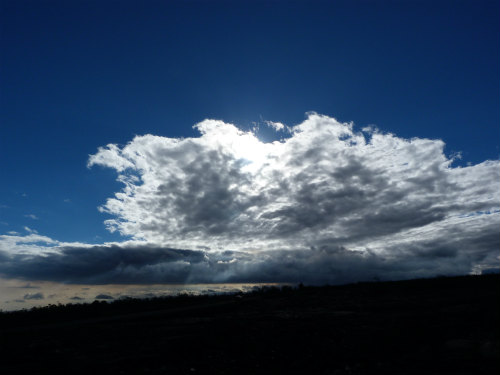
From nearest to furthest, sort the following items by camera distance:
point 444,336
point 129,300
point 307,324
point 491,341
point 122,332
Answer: point 491,341 → point 444,336 → point 307,324 → point 122,332 → point 129,300

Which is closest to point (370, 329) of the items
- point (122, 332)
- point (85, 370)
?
point (85, 370)

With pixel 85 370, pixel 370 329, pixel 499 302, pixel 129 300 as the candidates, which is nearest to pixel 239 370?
pixel 85 370

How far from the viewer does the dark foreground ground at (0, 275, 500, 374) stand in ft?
33.7

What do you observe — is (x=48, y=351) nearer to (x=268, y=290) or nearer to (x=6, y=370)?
(x=6, y=370)

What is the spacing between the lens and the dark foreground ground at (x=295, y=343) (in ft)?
33.7

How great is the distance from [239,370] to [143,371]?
3.13 metres

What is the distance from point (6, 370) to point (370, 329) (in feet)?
Result: 47.1

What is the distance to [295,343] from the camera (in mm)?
13289

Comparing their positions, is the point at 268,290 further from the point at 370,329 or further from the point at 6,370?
the point at 6,370

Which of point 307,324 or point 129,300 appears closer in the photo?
point 307,324

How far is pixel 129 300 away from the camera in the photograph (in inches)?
1518

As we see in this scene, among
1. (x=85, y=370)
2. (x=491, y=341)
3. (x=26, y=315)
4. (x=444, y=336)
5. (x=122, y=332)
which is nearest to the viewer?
(x=491, y=341)

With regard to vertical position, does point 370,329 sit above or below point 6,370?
above

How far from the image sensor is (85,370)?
11.1 metres
